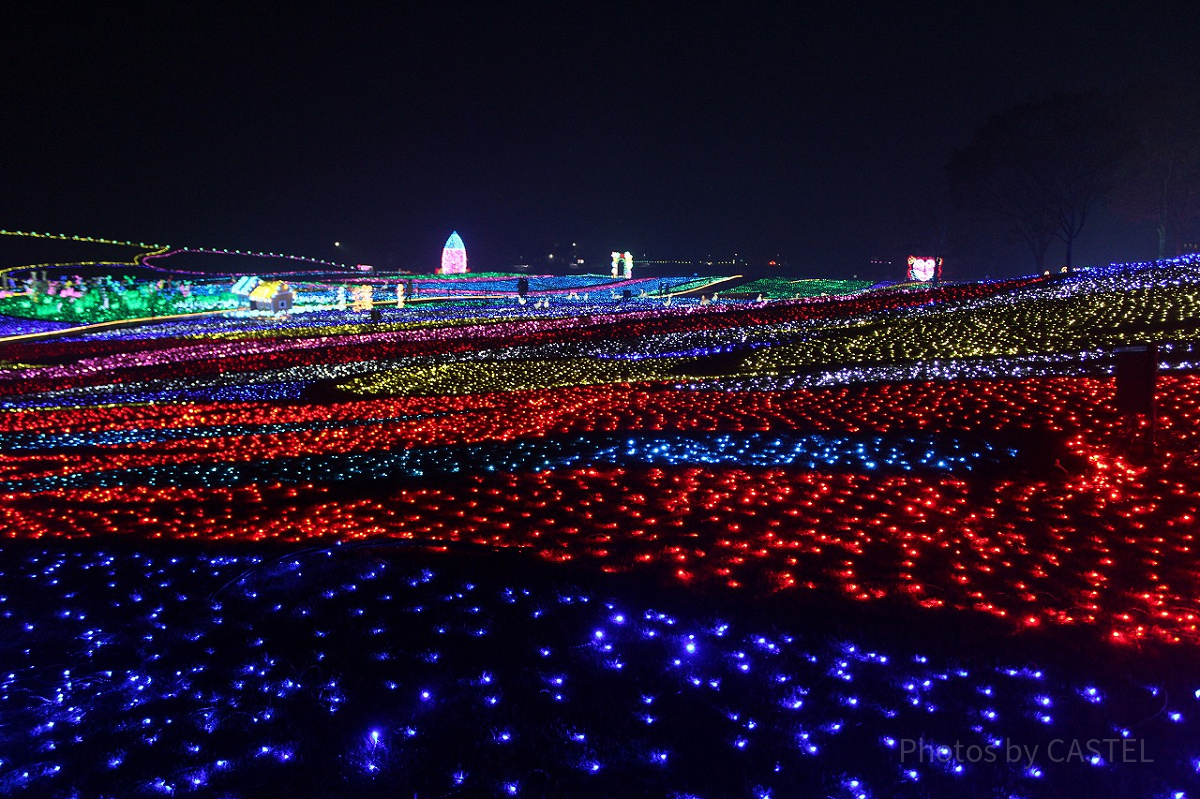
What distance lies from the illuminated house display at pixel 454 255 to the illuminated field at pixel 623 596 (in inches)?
3072

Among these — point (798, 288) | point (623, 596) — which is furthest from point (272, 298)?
point (623, 596)

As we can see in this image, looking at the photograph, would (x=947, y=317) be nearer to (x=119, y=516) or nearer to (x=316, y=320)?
(x=119, y=516)

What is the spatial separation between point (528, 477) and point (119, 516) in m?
4.97

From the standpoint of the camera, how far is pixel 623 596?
20.5 ft

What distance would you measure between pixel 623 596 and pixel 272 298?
4397cm

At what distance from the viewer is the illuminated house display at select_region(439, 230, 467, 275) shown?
9144cm

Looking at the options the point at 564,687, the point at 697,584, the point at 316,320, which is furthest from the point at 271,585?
the point at 316,320

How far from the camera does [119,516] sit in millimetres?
9242

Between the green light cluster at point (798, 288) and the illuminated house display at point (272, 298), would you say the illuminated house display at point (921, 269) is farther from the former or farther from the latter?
the illuminated house display at point (272, 298)

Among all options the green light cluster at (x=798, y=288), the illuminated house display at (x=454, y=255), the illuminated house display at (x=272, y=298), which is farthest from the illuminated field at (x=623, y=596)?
the illuminated house display at (x=454, y=255)

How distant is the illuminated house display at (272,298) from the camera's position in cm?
4488

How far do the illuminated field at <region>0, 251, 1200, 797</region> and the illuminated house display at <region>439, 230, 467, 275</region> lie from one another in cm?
7804

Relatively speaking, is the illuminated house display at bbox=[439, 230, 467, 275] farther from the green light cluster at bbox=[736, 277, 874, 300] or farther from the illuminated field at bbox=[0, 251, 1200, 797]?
the illuminated field at bbox=[0, 251, 1200, 797]

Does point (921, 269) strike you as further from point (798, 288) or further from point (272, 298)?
point (272, 298)
